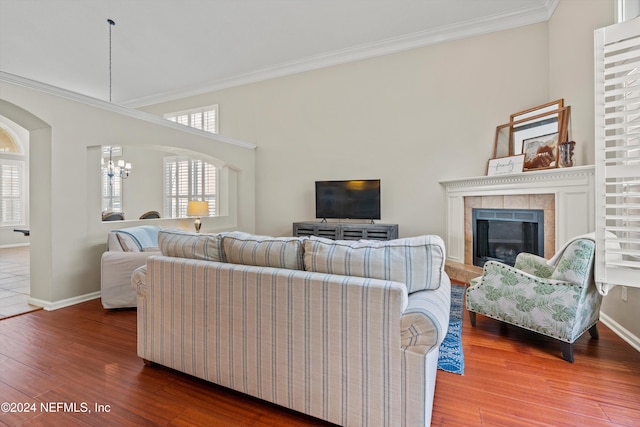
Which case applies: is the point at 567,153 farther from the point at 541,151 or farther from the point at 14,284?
the point at 14,284

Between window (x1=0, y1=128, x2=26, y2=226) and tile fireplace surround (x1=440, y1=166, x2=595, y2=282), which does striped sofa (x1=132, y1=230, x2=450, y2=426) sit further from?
window (x1=0, y1=128, x2=26, y2=226)

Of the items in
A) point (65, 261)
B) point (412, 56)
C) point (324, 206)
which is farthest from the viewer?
point (324, 206)

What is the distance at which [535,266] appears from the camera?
2670mm

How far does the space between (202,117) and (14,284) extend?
418 cm

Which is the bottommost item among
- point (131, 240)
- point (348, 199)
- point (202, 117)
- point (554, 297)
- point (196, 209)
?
point (554, 297)

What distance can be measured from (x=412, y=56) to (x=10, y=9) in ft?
17.9

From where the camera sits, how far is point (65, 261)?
3.23m

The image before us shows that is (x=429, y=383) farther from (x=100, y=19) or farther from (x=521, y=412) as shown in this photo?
(x=100, y=19)

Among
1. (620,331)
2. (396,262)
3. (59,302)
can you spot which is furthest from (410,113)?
(59,302)

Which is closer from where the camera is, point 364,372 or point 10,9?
point 364,372

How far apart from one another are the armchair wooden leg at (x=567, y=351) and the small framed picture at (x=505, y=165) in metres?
2.30

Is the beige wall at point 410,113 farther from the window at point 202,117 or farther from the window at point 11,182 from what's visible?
the window at point 11,182

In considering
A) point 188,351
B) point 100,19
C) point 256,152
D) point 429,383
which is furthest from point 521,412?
point 100,19

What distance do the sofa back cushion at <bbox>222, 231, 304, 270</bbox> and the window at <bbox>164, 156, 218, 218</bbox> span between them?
473 centimetres
